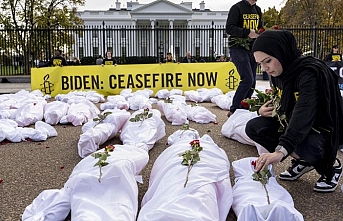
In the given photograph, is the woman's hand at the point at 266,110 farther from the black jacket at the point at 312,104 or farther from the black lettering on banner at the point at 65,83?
the black lettering on banner at the point at 65,83

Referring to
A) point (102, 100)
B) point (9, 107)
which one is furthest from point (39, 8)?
point (9, 107)

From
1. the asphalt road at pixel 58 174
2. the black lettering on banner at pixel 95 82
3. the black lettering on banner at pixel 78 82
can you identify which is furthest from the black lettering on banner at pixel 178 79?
the asphalt road at pixel 58 174

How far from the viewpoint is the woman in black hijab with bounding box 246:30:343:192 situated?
94.0 inches

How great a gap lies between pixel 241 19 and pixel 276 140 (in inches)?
105

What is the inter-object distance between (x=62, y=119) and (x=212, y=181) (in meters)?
3.76

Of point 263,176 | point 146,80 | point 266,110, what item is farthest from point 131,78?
point 263,176

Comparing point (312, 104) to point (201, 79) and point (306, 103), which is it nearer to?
point (306, 103)

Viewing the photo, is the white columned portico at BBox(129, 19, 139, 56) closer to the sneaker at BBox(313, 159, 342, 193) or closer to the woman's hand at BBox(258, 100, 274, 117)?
the woman's hand at BBox(258, 100, 274, 117)

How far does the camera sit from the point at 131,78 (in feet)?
31.8

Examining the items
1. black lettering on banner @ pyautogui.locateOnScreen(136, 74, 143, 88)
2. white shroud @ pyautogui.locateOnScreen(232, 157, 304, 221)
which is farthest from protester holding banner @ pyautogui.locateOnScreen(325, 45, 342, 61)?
white shroud @ pyautogui.locateOnScreen(232, 157, 304, 221)

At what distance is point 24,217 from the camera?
222 cm

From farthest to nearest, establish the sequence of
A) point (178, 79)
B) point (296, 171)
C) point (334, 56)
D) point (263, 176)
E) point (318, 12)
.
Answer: point (318, 12) → point (334, 56) → point (178, 79) → point (296, 171) → point (263, 176)

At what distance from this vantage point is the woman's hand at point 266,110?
2.92m

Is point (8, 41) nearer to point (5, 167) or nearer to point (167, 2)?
point (5, 167)
